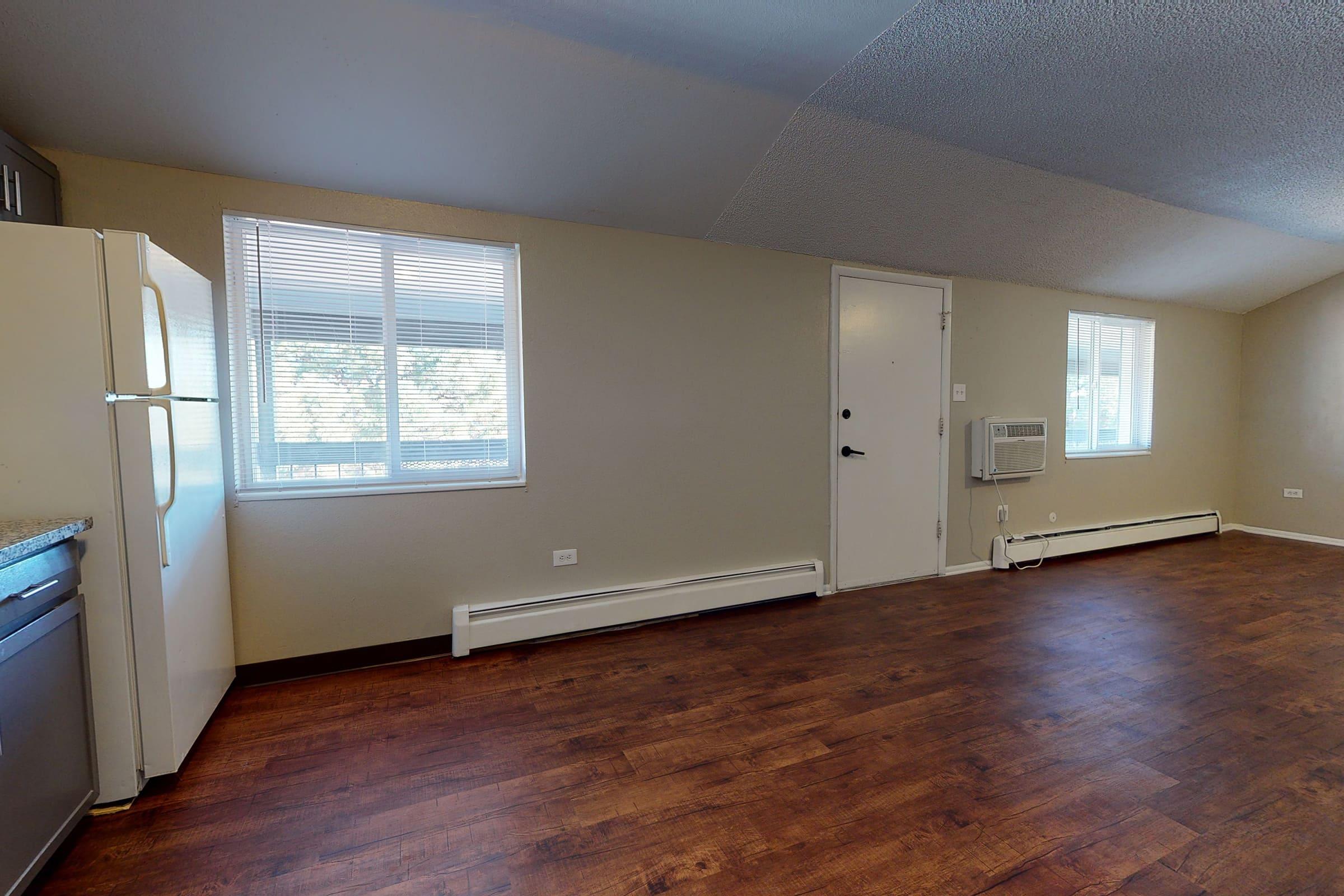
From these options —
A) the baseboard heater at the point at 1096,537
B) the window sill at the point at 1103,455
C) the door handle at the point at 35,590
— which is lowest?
the baseboard heater at the point at 1096,537

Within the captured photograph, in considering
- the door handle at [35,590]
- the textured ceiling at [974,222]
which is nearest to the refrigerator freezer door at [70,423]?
the door handle at [35,590]

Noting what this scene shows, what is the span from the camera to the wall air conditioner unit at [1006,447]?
4.20 metres

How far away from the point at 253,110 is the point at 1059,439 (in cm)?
576

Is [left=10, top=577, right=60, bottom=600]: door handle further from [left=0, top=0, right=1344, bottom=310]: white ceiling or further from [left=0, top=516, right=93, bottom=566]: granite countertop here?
[left=0, top=0, right=1344, bottom=310]: white ceiling

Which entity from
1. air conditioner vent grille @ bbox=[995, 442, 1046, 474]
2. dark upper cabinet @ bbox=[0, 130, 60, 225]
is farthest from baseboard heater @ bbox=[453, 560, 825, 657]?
dark upper cabinet @ bbox=[0, 130, 60, 225]

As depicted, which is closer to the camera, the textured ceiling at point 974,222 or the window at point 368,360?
the window at point 368,360

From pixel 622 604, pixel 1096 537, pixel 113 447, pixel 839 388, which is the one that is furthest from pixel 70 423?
pixel 1096 537

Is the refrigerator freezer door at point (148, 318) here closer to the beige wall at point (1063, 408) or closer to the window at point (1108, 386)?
the beige wall at point (1063, 408)

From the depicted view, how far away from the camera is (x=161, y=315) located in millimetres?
1758

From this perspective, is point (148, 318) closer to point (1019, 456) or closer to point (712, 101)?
point (712, 101)

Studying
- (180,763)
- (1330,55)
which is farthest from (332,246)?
(1330,55)

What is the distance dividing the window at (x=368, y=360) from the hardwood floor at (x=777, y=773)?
100 cm

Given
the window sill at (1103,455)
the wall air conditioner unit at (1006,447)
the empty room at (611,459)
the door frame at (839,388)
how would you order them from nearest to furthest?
the empty room at (611,459) < the door frame at (839,388) < the wall air conditioner unit at (1006,447) < the window sill at (1103,455)

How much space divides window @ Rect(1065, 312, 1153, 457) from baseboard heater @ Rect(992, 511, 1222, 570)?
0.69 m
